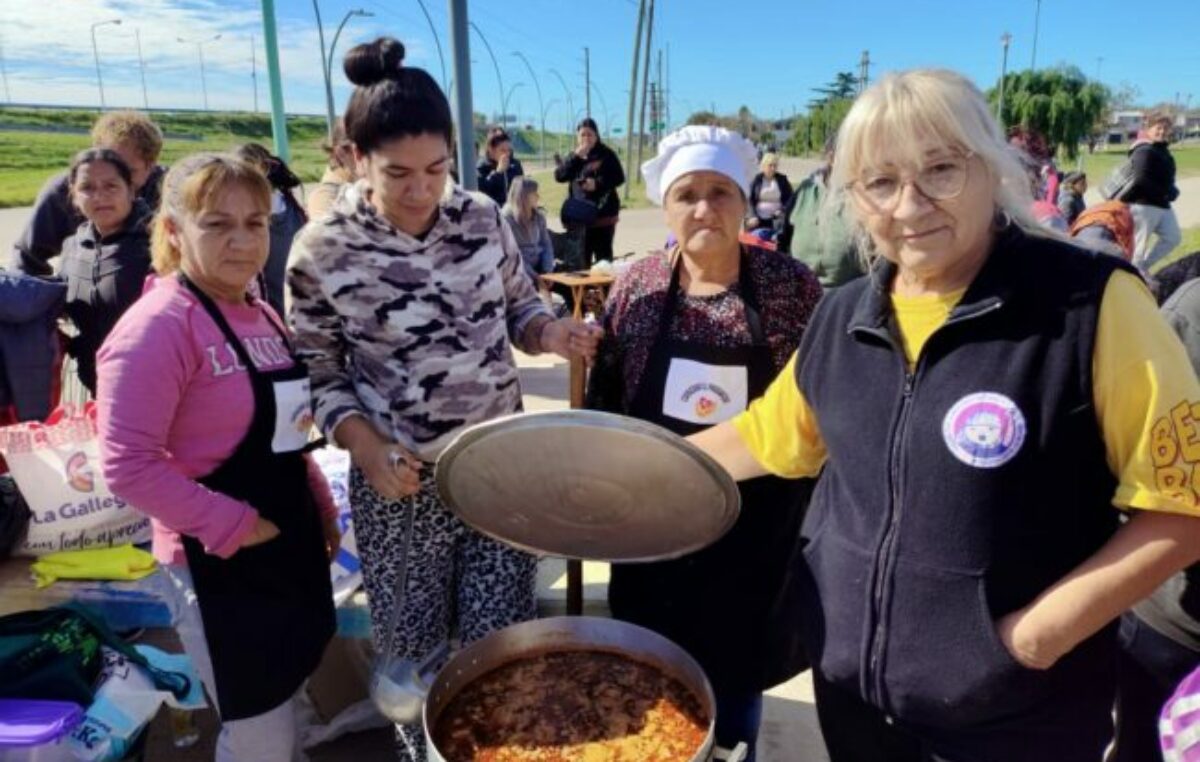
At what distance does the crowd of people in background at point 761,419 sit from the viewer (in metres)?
1.10

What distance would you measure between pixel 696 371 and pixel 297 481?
3.14ft

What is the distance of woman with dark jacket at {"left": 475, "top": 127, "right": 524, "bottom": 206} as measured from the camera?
1035cm

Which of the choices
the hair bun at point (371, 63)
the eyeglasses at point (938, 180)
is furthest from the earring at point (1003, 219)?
the hair bun at point (371, 63)

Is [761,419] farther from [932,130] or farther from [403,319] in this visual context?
[403,319]

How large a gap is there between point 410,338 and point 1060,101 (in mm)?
44953

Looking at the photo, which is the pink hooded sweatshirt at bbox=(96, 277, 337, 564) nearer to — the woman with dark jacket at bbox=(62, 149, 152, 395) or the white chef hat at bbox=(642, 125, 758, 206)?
the white chef hat at bbox=(642, 125, 758, 206)

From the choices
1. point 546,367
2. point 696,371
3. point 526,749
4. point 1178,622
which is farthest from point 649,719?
point 546,367

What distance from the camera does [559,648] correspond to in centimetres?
167

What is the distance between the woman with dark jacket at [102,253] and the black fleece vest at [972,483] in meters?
2.81

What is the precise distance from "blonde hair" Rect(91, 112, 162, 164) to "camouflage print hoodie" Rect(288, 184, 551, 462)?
2.57 metres

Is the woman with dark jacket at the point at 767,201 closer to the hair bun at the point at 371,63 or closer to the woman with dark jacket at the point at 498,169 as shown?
the woman with dark jacket at the point at 498,169

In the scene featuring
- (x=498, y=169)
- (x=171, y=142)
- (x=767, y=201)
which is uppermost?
(x=171, y=142)

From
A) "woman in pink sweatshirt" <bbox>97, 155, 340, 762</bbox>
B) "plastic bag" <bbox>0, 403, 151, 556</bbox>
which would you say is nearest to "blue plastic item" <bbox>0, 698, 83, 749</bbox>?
"woman in pink sweatshirt" <bbox>97, 155, 340, 762</bbox>

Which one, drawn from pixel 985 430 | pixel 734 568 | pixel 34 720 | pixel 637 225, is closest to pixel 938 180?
pixel 985 430
